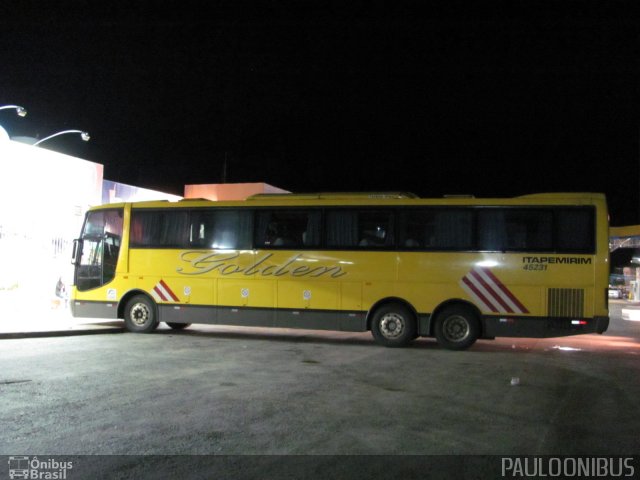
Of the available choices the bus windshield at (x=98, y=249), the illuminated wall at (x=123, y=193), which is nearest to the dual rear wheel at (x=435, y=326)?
the bus windshield at (x=98, y=249)

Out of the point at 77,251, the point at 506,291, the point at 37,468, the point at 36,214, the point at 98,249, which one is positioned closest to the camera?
the point at 37,468

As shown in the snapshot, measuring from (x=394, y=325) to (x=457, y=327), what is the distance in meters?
1.42

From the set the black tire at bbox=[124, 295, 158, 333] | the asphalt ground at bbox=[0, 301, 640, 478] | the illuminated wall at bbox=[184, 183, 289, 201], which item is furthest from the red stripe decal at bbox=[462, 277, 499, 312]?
the illuminated wall at bbox=[184, 183, 289, 201]

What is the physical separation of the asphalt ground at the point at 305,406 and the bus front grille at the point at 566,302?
0.93m

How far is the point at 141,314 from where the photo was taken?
15.1 meters

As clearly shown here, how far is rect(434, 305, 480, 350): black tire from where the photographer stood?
12.7 metres

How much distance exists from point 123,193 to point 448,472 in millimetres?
21377

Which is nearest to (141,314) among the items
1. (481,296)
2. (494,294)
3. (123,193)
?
(481,296)

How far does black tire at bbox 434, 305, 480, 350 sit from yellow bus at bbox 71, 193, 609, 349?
2cm

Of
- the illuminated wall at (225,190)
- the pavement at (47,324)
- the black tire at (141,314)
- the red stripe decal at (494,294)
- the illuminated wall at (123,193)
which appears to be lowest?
the pavement at (47,324)

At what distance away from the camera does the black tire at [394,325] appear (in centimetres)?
1299

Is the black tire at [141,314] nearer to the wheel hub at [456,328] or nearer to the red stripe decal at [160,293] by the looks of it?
the red stripe decal at [160,293]

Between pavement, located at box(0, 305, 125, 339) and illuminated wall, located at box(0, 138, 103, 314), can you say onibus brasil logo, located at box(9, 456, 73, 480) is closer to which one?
pavement, located at box(0, 305, 125, 339)

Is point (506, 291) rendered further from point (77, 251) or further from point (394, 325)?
point (77, 251)
